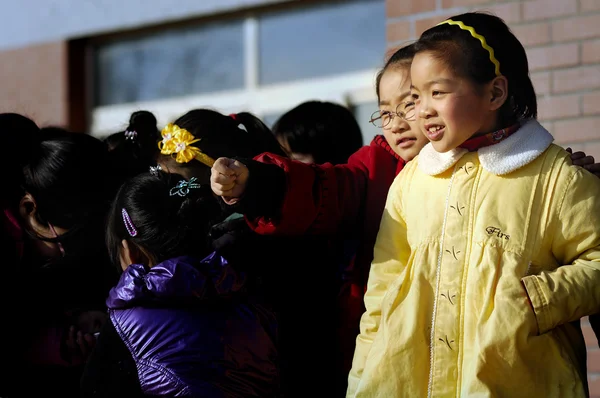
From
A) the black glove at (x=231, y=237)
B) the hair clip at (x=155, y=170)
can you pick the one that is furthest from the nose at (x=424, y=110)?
the hair clip at (x=155, y=170)

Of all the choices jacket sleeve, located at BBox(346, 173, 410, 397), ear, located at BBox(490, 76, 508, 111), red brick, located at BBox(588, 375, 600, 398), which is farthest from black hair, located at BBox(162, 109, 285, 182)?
red brick, located at BBox(588, 375, 600, 398)

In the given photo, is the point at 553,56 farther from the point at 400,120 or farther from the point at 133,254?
the point at 133,254

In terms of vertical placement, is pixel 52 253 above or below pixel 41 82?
below

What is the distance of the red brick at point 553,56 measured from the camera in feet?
12.1

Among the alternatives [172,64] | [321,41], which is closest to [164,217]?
[321,41]

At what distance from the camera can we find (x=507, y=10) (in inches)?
151

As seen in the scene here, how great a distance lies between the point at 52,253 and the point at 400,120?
3.94 ft

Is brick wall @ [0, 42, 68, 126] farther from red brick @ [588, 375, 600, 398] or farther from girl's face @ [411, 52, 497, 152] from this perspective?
girl's face @ [411, 52, 497, 152]

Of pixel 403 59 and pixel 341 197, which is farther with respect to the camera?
pixel 403 59

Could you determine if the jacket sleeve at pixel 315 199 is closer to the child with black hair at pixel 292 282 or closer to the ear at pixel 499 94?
the child with black hair at pixel 292 282

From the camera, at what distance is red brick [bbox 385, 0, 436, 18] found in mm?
3979

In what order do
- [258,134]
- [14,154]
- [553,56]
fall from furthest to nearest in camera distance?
[553,56] → [14,154] → [258,134]

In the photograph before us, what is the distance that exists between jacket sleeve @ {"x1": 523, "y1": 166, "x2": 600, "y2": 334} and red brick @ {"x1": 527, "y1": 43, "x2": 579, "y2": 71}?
1.71 m

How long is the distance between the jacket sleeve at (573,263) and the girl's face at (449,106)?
0.26 m
